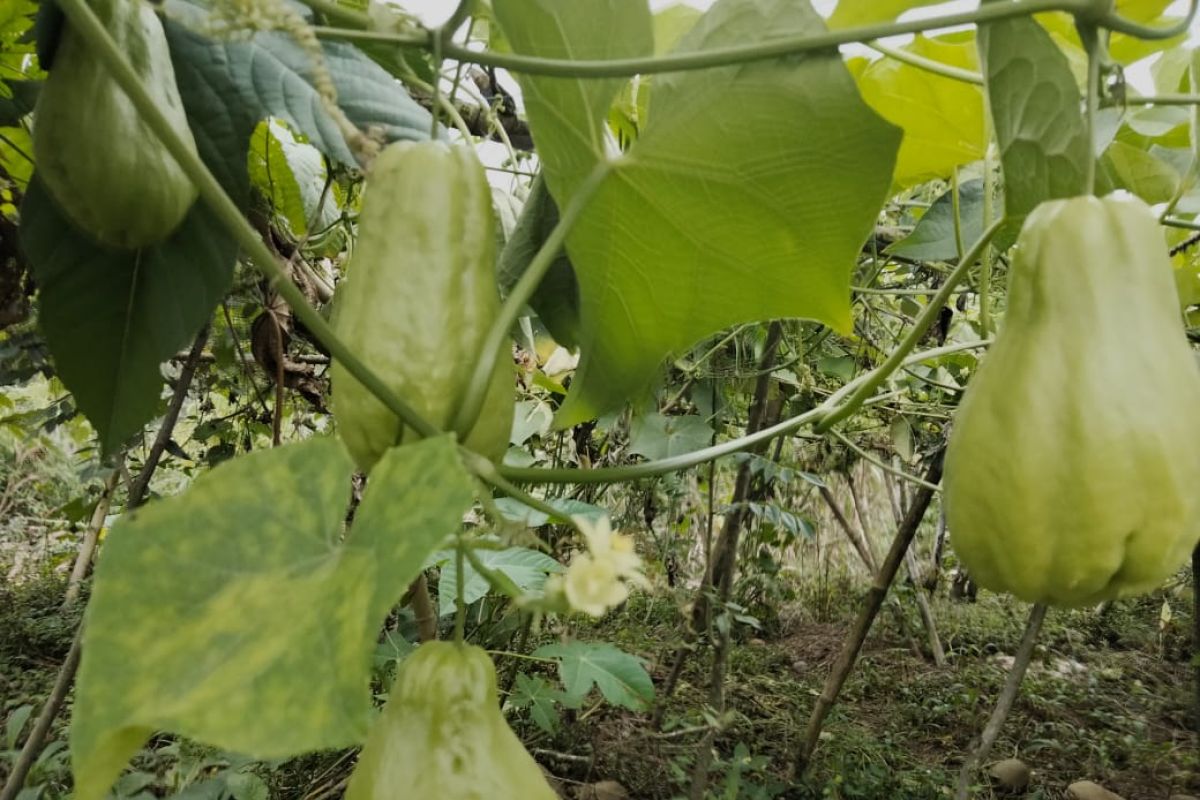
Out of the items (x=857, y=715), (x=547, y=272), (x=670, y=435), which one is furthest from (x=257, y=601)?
(x=857, y=715)

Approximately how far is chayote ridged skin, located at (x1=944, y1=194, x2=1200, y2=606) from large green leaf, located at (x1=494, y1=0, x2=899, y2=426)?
137 millimetres

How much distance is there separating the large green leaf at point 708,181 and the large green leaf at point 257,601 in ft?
0.87

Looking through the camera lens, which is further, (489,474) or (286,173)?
(286,173)

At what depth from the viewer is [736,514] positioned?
156 centimetres

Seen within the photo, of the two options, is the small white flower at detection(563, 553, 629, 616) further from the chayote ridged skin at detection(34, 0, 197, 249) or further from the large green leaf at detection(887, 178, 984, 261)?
the large green leaf at detection(887, 178, 984, 261)

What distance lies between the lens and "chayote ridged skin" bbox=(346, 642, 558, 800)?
0.35 m

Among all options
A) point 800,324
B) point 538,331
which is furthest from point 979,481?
point 800,324

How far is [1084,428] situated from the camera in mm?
353

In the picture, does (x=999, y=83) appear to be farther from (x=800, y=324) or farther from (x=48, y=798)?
(x=48, y=798)

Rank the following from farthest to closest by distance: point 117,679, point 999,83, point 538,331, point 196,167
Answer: point 538,331 → point 999,83 → point 196,167 → point 117,679

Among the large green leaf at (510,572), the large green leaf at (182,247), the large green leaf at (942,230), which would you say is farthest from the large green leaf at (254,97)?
the large green leaf at (510,572)

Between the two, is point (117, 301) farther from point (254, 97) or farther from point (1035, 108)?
point (1035, 108)

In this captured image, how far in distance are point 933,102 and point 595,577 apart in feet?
2.18

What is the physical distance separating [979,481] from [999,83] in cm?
23
